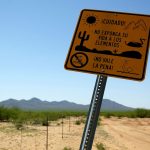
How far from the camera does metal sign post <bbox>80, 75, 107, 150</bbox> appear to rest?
2207 millimetres

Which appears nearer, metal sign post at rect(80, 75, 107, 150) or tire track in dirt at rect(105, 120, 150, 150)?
metal sign post at rect(80, 75, 107, 150)

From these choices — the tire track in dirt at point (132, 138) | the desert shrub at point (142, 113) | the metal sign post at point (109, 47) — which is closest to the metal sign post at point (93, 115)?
the metal sign post at point (109, 47)

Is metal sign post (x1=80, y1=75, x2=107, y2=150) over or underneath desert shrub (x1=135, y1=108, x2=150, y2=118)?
underneath

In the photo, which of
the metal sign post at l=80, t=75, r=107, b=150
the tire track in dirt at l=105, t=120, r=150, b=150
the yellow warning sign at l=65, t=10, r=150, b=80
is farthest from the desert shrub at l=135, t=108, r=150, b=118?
the metal sign post at l=80, t=75, r=107, b=150

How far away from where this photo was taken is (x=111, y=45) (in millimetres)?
2477

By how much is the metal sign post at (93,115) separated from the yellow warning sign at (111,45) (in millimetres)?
99

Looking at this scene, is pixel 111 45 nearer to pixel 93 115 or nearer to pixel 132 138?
pixel 93 115

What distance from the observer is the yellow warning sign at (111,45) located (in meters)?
2.41

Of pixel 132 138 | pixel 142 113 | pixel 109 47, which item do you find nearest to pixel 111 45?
pixel 109 47

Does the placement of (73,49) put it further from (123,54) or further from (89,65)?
(123,54)

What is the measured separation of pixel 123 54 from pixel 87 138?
24.0 inches

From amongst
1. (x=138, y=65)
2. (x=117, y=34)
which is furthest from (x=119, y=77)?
(x=117, y=34)

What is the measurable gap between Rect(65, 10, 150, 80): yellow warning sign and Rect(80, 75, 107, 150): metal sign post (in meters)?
0.10

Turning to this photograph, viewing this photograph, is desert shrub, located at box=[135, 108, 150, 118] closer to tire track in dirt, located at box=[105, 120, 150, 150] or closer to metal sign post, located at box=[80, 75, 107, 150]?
tire track in dirt, located at box=[105, 120, 150, 150]
